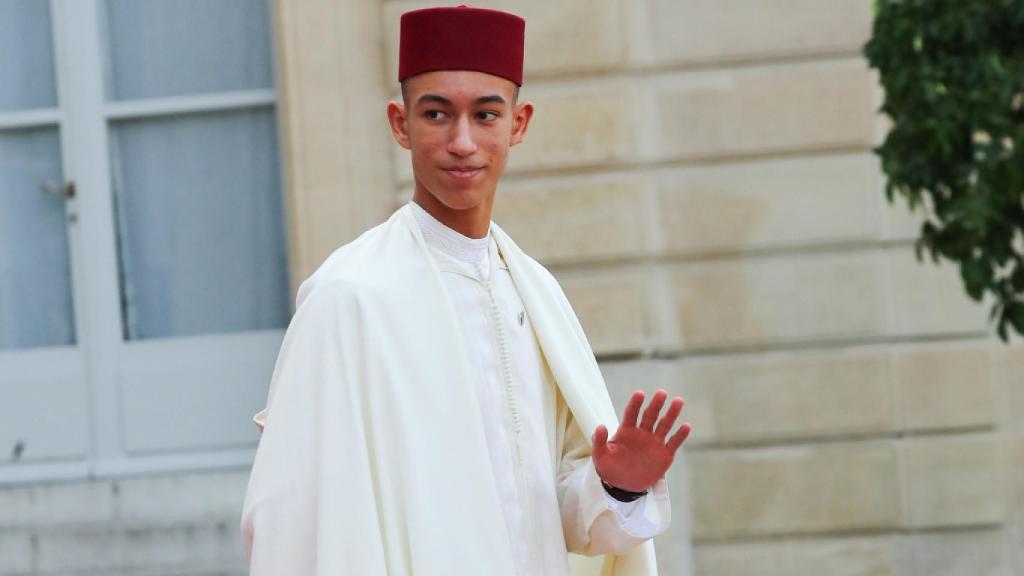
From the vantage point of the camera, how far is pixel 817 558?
7.59 meters

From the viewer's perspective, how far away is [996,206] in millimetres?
5266

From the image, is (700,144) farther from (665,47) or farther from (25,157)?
(25,157)

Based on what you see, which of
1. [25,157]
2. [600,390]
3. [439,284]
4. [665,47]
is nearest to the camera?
[439,284]

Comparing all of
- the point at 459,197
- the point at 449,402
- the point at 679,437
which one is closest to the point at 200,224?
the point at 459,197

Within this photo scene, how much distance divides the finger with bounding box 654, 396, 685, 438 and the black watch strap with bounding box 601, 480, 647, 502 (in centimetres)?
16

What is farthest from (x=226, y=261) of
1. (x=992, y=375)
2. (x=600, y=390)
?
(x=600, y=390)

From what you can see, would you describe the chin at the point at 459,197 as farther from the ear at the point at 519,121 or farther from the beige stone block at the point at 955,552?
the beige stone block at the point at 955,552

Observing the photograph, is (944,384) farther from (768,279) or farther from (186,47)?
(186,47)

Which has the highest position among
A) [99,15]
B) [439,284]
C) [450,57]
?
[99,15]

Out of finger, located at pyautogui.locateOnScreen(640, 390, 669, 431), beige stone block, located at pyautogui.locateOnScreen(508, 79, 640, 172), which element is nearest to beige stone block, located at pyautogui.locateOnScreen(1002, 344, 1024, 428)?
beige stone block, located at pyautogui.locateOnScreen(508, 79, 640, 172)

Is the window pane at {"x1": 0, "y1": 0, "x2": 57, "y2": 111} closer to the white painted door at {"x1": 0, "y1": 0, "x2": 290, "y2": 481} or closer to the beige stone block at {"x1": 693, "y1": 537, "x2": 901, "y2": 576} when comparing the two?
the white painted door at {"x1": 0, "y1": 0, "x2": 290, "y2": 481}

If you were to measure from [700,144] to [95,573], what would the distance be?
3.12 metres

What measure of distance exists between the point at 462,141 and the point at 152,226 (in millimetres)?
5077

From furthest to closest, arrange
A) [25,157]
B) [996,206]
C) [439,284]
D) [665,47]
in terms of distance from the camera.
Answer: [25,157] < [665,47] < [996,206] < [439,284]
